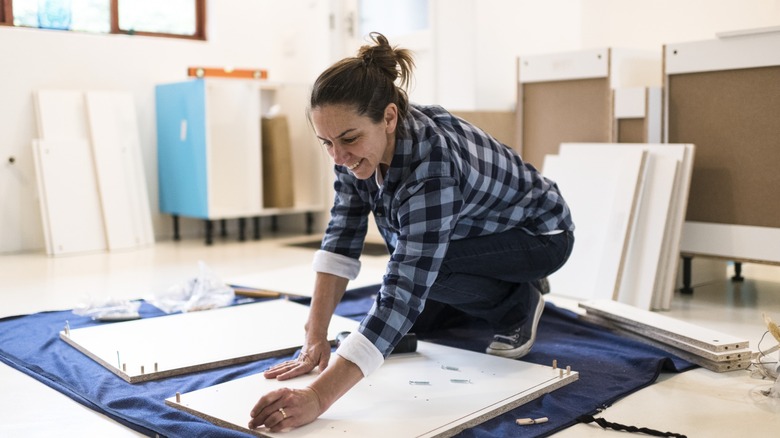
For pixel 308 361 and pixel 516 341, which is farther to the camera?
pixel 516 341

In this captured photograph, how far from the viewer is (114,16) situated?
189 inches

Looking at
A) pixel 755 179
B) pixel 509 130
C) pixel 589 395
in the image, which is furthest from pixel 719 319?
pixel 509 130

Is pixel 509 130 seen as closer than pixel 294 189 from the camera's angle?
Yes

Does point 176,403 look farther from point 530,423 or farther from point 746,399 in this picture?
point 746,399

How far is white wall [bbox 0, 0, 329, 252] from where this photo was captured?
4387 mm

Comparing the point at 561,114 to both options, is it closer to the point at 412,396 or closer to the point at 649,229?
the point at 649,229

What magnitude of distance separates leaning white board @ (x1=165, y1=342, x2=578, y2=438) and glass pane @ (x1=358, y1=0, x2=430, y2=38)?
281 cm

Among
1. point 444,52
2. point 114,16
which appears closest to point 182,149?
point 114,16

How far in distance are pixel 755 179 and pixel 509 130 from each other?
4.66ft

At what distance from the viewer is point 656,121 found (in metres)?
3.31

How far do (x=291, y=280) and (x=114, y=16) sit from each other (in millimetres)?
2176

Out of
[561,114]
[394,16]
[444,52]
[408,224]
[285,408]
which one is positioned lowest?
[285,408]

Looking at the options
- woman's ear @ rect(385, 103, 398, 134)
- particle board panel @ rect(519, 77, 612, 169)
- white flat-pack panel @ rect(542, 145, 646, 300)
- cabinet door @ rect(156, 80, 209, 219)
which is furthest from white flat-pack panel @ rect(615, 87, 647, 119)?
cabinet door @ rect(156, 80, 209, 219)

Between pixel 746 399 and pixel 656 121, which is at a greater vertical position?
pixel 656 121
